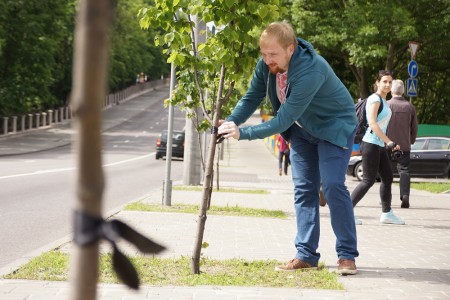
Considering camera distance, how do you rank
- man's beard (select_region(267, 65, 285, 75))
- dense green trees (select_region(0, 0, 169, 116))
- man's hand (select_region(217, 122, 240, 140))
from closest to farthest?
man's hand (select_region(217, 122, 240, 140)) < man's beard (select_region(267, 65, 285, 75)) < dense green trees (select_region(0, 0, 169, 116))

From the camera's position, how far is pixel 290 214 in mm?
12688

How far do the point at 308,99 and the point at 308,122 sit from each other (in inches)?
18.0

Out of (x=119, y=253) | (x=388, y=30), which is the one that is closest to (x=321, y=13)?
(x=388, y=30)

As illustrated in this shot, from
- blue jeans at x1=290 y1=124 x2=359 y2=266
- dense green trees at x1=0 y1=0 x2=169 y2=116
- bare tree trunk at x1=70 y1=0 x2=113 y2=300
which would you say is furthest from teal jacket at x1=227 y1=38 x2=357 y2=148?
dense green trees at x1=0 y1=0 x2=169 y2=116

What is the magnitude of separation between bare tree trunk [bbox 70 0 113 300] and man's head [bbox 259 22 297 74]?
4.67 m

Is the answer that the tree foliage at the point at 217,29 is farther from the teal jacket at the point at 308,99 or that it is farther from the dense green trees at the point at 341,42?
the dense green trees at the point at 341,42

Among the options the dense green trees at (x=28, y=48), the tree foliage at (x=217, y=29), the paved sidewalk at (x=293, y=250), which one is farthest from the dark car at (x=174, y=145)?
the tree foliage at (x=217, y=29)

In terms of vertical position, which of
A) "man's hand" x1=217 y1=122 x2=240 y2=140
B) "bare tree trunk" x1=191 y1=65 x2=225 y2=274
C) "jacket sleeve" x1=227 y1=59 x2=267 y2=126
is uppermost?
"jacket sleeve" x1=227 y1=59 x2=267 y2=126

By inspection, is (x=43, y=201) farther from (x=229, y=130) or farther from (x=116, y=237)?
(x=116, y=237)

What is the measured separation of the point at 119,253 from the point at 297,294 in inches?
166

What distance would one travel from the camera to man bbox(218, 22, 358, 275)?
18.7 ft

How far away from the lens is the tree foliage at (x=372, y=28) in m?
Result: 33.8

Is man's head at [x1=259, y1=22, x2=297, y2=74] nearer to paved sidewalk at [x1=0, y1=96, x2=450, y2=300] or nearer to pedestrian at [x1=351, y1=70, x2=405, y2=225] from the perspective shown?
paved sidewalk at [x1=0, y1=96, x2=450, y2=300]

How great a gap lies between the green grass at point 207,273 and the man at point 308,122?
24 centimetres
